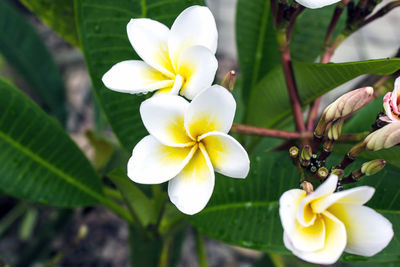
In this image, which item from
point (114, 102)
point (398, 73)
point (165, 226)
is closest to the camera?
point (398, 73)

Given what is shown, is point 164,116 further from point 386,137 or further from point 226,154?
point 386,137

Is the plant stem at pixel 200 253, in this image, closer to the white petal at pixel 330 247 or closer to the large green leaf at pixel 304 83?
the large green leaf at pixel 304 83

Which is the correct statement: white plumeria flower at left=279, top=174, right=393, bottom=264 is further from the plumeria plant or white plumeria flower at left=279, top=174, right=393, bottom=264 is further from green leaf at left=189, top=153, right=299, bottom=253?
green leaf at left=189, top=153, right=299, bottom=253

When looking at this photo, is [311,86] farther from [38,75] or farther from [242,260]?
[242,260]

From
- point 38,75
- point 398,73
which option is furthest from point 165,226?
point 38,75

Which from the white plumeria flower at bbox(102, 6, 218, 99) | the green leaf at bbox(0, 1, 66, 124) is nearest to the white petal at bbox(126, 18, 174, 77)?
the white plumeria flower at bbox(102, 6, 218, 99)

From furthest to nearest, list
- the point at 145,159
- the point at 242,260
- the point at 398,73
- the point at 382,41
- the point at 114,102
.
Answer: the point at 382,41 → the point at 242,260 → the point at 114,102 → the point at 398,73 → the point at 145,159

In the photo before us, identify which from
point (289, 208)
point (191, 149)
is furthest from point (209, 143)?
point (289, 208)
